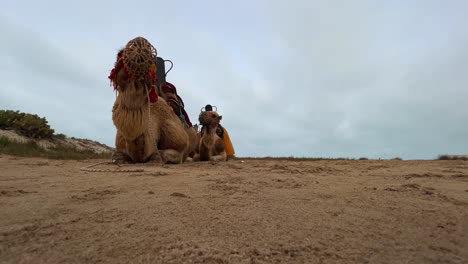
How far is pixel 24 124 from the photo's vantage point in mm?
12719

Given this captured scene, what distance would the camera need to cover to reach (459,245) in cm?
198

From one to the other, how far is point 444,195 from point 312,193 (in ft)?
3.94

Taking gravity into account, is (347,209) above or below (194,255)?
above

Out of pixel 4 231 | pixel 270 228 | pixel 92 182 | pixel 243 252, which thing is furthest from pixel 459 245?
pixel 92 182

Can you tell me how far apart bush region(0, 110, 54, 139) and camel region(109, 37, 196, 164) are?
7.23m

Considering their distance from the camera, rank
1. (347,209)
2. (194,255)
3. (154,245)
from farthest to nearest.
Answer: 1. (347,209)
2. (154,245)
3. (194,255)

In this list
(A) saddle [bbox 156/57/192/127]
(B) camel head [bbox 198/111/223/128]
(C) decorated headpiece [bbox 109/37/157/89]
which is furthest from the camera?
(B) camel head [bbox 198/111/223/128]

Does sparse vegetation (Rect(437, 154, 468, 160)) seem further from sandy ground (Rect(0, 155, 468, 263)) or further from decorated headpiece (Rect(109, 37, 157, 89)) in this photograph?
decorated headpiece (Rect(109, 37, 157, 89))

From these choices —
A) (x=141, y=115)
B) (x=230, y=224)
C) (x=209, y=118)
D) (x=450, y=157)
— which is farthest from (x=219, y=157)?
(x=230, y=224)

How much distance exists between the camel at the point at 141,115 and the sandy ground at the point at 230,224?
2602mm

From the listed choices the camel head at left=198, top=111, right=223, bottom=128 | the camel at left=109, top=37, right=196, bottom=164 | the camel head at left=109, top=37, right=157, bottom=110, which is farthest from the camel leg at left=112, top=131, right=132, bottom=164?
the camel head at left=198, top=111, right=223, bottom=128

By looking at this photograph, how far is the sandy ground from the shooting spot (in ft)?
5.94

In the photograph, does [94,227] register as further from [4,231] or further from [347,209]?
[347,209]

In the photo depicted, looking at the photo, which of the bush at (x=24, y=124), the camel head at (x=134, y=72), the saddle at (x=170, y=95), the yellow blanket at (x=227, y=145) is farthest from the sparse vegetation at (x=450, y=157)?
the bush at (x=24, y=124)
